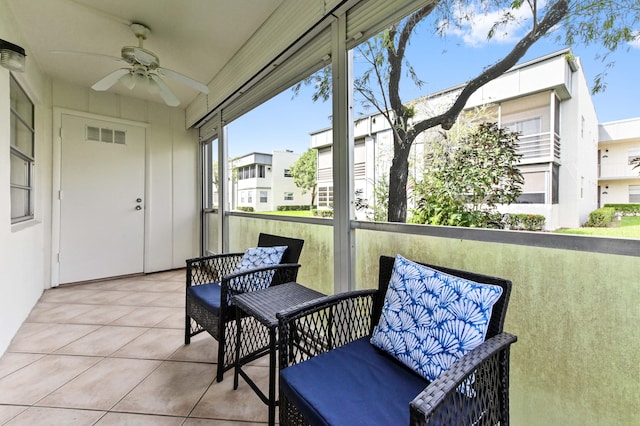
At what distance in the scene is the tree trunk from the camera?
159cm

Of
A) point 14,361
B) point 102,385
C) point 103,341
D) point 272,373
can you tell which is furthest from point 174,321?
point 272,373

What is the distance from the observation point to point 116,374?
1783 mm

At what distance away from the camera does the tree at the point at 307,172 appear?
229cm

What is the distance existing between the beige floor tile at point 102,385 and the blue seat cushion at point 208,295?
489 millimetres

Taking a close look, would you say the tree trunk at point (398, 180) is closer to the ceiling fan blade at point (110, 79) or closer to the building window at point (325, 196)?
the building window at point (325, 196)

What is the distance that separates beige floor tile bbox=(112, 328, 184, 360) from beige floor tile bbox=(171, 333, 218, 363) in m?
0.07

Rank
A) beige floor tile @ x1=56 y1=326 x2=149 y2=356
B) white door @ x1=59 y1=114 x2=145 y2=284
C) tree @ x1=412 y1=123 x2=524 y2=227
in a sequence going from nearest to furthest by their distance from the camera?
1. tree @ x1=412 y1=123 x2=524 y2=227
2. beige floor tile @ x1=56 y1=326 x2=149 y2=356
3. white door @ x1=59 y1=114 x2=145 y2=284

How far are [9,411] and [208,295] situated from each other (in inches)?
41.5

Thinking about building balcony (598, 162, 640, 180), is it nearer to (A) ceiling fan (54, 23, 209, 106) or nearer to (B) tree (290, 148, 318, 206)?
(B) tree (290, 148, 318, 206)

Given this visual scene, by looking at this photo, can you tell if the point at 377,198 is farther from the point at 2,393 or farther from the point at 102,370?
the point at 2,393

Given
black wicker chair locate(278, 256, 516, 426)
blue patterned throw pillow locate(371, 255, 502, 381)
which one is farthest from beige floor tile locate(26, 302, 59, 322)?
blue patterned throw pillow locate(371, 255, 502, 381)

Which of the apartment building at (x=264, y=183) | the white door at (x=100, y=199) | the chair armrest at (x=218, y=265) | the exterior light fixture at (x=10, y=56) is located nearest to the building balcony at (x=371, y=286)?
the apartment building at (x=264, y=183)

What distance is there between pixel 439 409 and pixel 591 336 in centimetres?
70

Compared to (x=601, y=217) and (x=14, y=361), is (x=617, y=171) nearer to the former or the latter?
(x=601, y=217)
